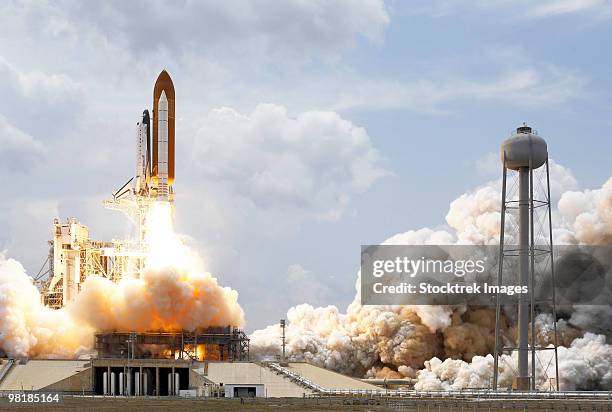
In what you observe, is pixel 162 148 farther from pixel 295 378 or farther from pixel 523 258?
pixel 523 258

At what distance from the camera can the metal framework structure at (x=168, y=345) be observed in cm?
10506

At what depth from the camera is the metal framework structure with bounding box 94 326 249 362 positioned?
345 ft

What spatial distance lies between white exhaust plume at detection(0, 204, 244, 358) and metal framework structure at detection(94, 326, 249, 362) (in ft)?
2.32

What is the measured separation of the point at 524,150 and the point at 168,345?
37.3m

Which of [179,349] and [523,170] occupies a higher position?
[523,170]

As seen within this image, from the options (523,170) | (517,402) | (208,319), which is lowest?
(517,402)

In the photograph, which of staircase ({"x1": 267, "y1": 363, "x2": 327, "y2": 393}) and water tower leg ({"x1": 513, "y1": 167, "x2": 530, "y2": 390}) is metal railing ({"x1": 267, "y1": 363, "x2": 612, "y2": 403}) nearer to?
staircase ({"x1": 267, "y1": 363, "x2": 327, "y2": 393})

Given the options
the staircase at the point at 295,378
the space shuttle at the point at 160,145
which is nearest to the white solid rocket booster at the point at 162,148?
the space shuttle at the point at 160,145

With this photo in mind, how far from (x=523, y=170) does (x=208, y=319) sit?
108 ft

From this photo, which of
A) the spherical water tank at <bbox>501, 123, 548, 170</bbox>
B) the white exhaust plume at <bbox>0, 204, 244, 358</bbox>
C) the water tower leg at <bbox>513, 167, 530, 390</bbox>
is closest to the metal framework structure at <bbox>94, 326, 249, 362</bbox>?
the white exhaust plume at <bbox>0, 204, 244, 358</bbox>

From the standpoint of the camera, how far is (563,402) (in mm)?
75188

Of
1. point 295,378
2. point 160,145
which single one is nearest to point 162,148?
point 160,145

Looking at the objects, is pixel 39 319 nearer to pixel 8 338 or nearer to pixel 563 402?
pixel 8 338

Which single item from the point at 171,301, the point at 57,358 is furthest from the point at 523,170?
the point at 57,358
